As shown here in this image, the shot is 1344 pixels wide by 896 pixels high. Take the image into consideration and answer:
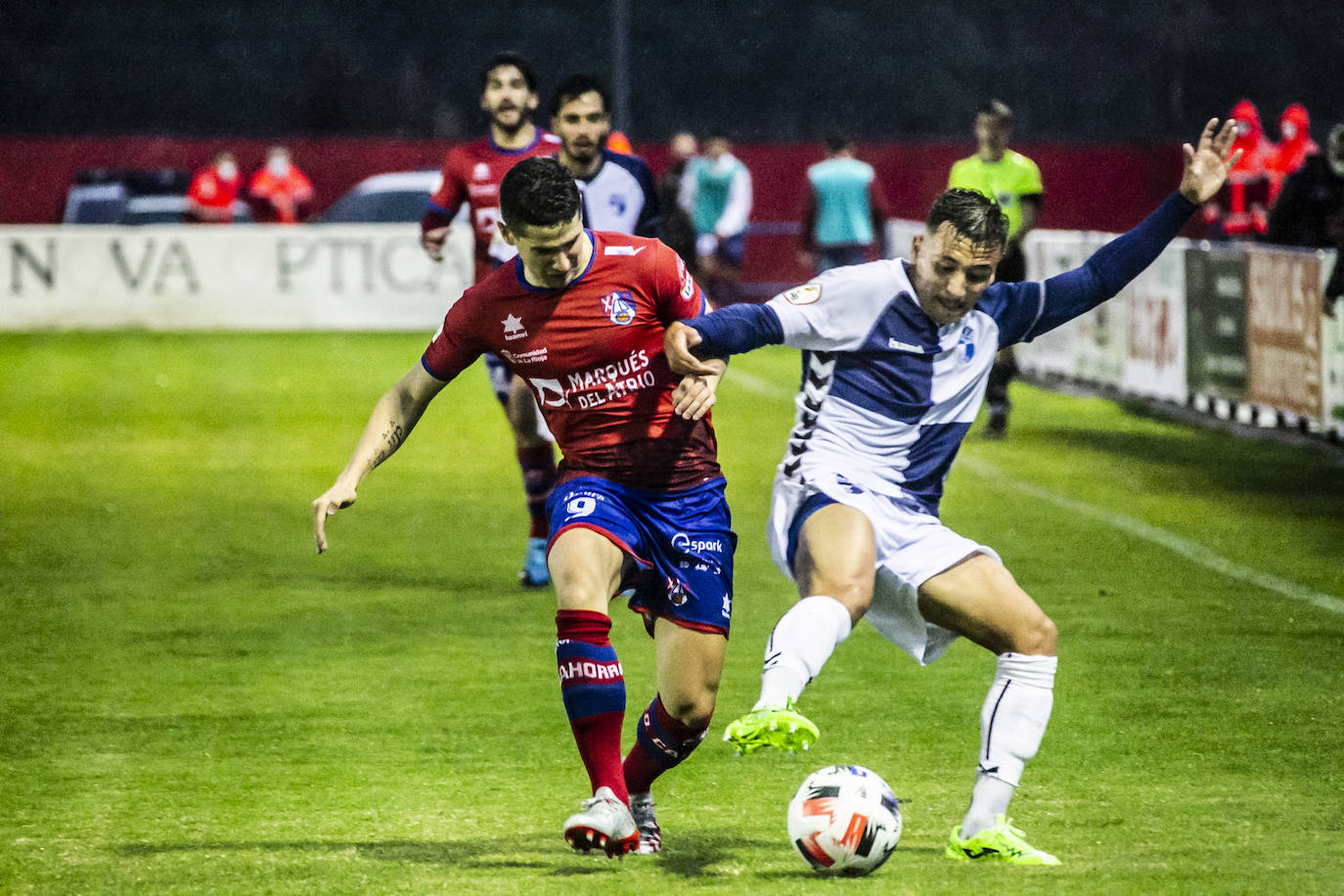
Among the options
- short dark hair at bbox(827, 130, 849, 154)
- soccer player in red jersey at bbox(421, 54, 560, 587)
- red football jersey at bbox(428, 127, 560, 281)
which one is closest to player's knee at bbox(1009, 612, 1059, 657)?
soccer player in red jersey at bbox(421, 54, 560, 587)

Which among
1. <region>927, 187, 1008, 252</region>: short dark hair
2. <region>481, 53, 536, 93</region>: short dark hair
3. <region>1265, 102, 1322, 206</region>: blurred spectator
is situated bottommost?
<region>927, 187, 1008, 252</region>: short dark hair

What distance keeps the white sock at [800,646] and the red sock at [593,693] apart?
408 mm

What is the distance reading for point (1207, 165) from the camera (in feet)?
16.9

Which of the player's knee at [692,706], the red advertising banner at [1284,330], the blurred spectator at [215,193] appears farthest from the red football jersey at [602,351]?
the blurred spectator at [215,193]

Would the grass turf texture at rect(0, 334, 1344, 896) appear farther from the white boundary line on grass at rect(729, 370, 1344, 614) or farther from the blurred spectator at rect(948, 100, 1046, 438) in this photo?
the blurred spectator at rect(948, 100, 1046, 438)

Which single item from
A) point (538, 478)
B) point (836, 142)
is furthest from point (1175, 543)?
point (836, 142)

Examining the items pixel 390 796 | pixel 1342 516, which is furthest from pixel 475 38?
pixel 390 796

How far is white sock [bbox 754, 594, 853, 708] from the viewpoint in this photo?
434cm

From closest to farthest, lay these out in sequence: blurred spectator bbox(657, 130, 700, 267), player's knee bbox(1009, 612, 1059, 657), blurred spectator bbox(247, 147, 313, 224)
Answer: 1. player's knee bbox(1009, 612, 1059, 657)
2. blurred spectator bbox(657, 130, 700, 267)
3. blurred spectator bbox(247, 147, 313, 224)

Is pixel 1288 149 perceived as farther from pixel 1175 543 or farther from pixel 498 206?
pixel 498 206

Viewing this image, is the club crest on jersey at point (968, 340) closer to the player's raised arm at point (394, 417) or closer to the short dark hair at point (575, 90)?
the player's raised arm at point (394, 417)

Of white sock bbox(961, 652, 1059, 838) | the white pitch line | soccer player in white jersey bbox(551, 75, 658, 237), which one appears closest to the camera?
white sock bbox(961, 652, 1059, 838)

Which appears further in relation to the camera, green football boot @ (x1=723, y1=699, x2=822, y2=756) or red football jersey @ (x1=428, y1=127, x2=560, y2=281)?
red football jersey @ (x1=428, y1=127, x2=560, y2=281)

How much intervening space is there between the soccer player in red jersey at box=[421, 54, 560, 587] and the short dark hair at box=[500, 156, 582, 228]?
3536 millimetres
